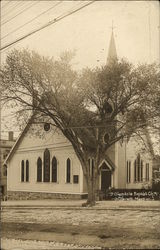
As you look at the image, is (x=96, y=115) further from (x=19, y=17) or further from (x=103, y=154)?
(x=19, y=17)

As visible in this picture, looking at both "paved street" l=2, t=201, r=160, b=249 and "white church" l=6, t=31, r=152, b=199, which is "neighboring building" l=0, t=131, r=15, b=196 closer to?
"white church" l=6, t=31, r=152, b=199

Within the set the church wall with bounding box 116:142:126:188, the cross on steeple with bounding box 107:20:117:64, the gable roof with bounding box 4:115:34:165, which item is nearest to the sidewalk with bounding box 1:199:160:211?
the church wall with bounding box 116:142:126:188

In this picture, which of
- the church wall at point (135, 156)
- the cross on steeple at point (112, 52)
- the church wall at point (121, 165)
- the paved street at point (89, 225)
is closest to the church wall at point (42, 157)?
the paved street at point (89, 225)

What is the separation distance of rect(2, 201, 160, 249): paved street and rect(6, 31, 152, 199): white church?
277 mm

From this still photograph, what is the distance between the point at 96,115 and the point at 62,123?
1.93 ft

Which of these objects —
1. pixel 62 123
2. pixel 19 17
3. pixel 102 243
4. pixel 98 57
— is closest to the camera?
pixel 102 243

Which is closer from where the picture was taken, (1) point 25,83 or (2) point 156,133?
(2) point 156,133

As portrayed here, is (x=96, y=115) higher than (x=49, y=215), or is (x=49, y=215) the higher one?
(x=96, y=115)

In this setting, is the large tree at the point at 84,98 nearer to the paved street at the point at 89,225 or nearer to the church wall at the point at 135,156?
the church wall at the point at 135,156

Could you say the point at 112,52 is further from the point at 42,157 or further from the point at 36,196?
the point at 36,196

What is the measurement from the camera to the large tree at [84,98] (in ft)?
18.3

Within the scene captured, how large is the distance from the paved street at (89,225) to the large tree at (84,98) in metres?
0.46

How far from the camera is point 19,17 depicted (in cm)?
571

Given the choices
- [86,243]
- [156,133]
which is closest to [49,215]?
[86,243]
